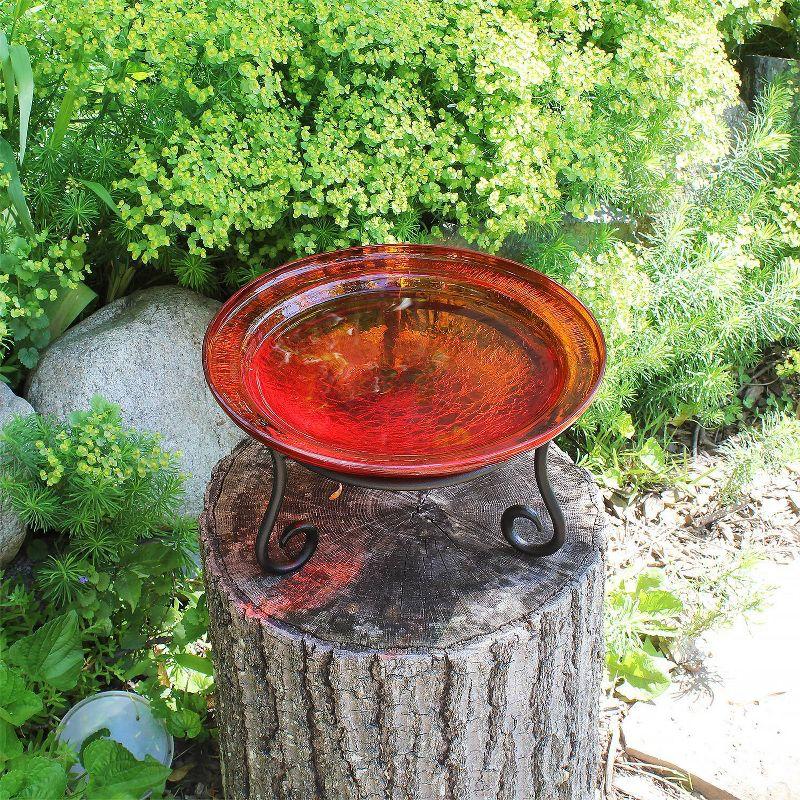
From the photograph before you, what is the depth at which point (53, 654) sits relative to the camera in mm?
1851

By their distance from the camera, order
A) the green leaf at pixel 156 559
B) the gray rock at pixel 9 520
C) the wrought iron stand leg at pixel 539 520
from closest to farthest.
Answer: the wrought iron stand leg at pixel 539 520, the green leaf at pixel 156 559, the gray rock at pixel 9 520

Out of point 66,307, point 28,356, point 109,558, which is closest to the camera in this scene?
point 109,558

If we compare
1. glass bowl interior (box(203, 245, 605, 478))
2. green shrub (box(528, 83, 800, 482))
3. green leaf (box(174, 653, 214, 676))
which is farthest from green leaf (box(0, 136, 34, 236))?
green shrub (box(528, 83, 800, 482))

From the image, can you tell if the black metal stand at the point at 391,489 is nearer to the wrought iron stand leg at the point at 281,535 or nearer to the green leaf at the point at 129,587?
the wrought iron stand leg at the point at 281,535

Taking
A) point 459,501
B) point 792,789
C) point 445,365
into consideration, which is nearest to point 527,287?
point 445,365

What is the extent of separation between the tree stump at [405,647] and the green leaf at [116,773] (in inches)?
6.5

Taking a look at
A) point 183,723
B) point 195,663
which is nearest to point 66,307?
point 195,663

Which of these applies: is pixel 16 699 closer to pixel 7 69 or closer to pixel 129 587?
pixel 129 587

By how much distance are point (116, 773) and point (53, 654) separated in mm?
324

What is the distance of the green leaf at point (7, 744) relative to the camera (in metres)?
1.67

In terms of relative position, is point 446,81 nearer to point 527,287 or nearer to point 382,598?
point 527,287

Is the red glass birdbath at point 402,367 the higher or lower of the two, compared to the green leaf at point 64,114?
lower

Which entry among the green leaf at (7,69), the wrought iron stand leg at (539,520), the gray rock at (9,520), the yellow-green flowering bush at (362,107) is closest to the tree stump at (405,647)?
the wrought iron stand leg at (539,520)

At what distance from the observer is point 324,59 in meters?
2.38
